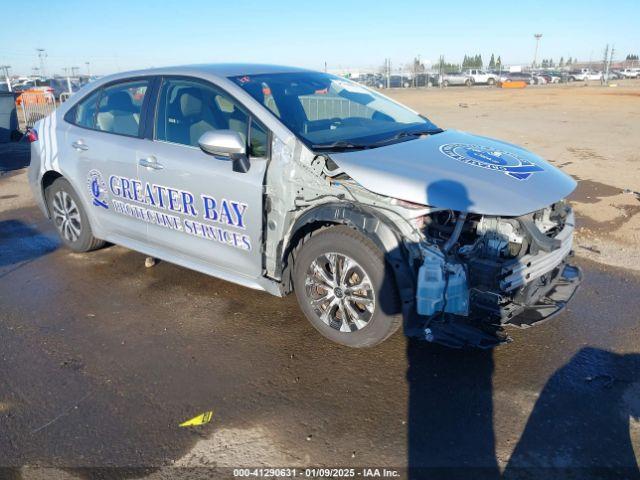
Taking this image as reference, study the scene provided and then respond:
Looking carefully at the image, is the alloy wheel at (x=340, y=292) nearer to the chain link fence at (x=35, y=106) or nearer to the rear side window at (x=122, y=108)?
the rear side window at (x=122, y=108)

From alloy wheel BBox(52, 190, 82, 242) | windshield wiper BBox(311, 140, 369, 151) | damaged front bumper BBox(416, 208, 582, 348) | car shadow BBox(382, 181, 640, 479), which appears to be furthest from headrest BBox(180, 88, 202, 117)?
damaged front bumper BBox(416, 208, 582, 348)

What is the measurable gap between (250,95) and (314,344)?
1850mm

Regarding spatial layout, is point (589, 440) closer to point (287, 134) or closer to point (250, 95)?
point (287, 134)

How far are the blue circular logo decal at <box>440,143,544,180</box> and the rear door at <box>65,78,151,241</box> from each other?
250 cm

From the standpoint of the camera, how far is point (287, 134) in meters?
3.55

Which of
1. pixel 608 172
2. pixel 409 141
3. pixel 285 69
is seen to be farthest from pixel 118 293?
pixel 608 172

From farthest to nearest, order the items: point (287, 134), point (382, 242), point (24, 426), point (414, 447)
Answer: point (287, 134)
point (382, 242)
point (24, 426)
point (414, 447)

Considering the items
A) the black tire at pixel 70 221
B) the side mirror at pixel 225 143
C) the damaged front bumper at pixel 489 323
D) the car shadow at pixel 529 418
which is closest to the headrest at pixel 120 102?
the black tire at pixel 70 221

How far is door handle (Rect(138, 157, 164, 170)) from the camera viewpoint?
13.6 ft

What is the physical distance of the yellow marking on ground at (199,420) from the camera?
290 centimetres

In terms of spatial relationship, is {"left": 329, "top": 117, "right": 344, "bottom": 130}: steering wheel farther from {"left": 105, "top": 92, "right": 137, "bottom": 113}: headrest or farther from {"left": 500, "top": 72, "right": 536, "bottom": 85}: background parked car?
{"left": 500, "top": 72, "right": 536, "bottom": 85}: background parked car

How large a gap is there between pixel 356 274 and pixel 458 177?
874mm

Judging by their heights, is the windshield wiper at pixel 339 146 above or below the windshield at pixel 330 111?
below

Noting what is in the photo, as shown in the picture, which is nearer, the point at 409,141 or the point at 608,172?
the point at 409,141
